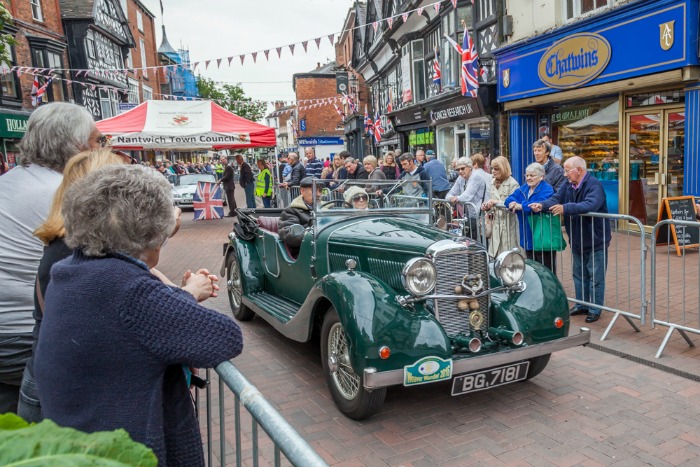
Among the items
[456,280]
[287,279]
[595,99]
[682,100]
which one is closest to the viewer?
[456,280]

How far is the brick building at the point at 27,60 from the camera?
20.3 meters

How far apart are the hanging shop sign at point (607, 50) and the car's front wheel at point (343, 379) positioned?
292 inches

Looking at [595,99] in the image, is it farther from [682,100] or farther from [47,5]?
[47,5]

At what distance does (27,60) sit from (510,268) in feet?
79.7

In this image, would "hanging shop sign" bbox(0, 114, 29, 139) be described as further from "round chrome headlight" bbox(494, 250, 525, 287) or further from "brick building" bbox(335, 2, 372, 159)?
"round chrome headlight" bbox(494, 250, 525, 287)

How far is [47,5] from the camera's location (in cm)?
2394

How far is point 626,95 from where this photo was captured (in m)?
9.66

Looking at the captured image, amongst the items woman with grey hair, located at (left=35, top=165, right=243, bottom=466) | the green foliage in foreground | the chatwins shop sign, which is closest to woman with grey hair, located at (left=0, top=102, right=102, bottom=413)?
woman with grey hair, located at (left=35, top=165, right=243, bottom=466)

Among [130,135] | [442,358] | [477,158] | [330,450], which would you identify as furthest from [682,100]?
[130,135]

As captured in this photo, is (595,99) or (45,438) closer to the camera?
(45,438)

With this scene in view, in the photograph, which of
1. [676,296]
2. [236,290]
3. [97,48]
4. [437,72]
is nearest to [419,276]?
[236,290]

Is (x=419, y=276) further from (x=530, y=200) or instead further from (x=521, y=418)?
(x=530, y=200)

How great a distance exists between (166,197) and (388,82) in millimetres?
24992

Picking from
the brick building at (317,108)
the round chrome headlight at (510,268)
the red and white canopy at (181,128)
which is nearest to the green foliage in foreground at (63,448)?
the round chrome headlight at (510,268)
